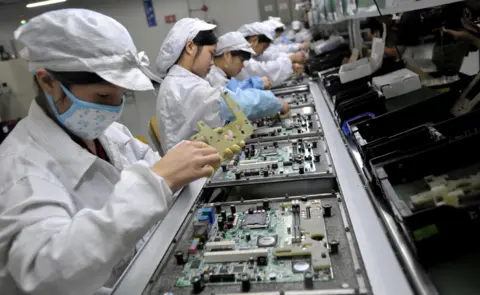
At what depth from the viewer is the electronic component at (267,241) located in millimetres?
1253

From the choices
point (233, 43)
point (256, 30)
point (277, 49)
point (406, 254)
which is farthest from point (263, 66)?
point (406, 254)

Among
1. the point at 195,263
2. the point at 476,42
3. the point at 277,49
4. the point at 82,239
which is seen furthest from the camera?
the point at 277,49

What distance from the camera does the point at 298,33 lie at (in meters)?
8.93

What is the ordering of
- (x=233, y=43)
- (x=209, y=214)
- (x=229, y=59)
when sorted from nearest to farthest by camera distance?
(x=209, y=214)
(x=233, y=43)
(x=229, y=59)

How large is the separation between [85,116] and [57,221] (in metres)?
0.43

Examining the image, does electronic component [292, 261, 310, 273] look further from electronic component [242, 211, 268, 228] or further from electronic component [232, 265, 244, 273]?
electronic component [242, 211, 268, 228]

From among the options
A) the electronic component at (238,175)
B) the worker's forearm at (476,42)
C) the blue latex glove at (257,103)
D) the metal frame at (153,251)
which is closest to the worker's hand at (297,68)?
the blue latex glove at (257,103)

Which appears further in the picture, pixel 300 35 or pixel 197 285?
pixel 300 35

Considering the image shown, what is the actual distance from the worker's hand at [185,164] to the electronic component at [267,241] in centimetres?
31

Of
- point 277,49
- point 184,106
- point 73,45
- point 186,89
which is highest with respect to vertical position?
point 73,45

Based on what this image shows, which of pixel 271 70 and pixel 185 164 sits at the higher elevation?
pixel 185 164

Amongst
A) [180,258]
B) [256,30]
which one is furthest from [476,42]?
[256,30]

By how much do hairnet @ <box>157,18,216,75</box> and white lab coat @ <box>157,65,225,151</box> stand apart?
0.45ft

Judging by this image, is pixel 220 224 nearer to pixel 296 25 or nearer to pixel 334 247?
pixel 334 247
